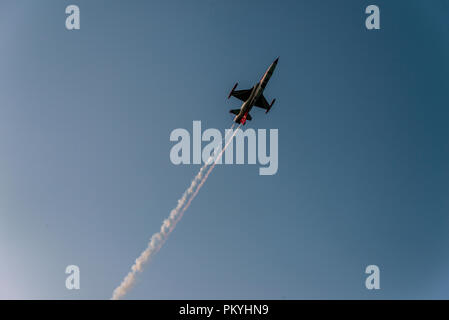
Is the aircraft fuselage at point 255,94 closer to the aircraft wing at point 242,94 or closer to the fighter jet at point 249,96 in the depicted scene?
the fighter jet at point 249,96

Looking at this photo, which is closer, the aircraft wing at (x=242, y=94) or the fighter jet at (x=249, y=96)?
the fighter jet at (x=249, y=96)

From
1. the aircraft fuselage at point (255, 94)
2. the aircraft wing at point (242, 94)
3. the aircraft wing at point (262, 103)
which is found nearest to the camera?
the aircraft fuselage at point (255, 94)

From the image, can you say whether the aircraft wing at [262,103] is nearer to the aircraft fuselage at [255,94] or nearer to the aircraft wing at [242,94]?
the aircraft wing at [242,94]

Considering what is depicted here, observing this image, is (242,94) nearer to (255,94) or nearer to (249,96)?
(249,96)

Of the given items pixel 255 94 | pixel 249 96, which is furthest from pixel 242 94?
pixel 255 94

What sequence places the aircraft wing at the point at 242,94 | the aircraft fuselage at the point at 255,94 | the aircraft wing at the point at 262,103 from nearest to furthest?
the aircraft fuselage at the point at 255,94 → the aircraft wing at the point at 242,94 → the aircraft wing at the point at 262,103

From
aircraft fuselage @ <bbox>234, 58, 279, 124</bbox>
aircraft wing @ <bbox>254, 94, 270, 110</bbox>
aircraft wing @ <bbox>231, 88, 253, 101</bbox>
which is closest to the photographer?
aircraft fuselage @ <bbox>234, 58, 279, 124</bbox>

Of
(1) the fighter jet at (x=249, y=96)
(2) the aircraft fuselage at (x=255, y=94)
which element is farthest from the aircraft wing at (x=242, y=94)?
(2) the aircraft fuselage at (x=255, y=94)

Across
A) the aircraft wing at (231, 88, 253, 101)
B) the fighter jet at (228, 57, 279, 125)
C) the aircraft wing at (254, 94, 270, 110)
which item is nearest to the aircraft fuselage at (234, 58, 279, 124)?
the fighter jet at (228, 57, 279, 125)

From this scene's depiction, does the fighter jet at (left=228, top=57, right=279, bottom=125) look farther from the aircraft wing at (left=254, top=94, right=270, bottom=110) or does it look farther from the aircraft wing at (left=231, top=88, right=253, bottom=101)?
the aircraft wing at (left=254, top=94, right=270, bottom=110)

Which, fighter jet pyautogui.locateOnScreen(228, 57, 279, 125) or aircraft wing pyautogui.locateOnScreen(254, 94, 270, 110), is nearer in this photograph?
fighter jet pyautogui.locateOnScreen(228, 57, 279, 125)
